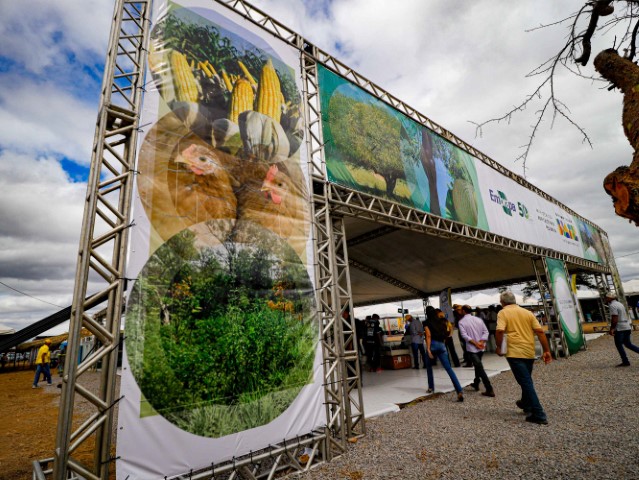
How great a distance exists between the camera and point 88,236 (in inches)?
122

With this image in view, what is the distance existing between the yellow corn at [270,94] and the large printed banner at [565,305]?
1170 centimetres

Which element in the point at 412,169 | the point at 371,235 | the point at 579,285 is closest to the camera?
the point at 412,169

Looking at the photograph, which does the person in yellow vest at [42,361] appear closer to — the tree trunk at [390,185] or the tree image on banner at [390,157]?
the tree image on banner at [390,157]

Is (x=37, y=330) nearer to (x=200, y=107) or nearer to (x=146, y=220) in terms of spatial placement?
(x=146, y=220)

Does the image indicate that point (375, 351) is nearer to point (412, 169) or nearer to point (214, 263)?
point (412, 169)

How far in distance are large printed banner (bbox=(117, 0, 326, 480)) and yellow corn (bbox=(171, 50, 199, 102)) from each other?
0.05ft

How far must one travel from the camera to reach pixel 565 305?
39.7 feet

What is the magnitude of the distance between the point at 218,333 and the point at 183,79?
3237 millimetres

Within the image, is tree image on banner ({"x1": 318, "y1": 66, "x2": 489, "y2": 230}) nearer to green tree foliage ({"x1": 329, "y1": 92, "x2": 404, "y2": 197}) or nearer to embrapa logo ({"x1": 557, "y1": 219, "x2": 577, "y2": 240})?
green tree foliage ({"x1": 329, "y1": 92, "x2": 404, "y2": 197})

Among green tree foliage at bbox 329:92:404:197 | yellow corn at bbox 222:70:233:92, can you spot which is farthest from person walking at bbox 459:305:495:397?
yellow corn at bbox 222:70:233:92

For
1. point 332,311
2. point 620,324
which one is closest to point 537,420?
point 332,311

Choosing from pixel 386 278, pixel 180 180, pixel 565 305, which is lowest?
pixel 565 305

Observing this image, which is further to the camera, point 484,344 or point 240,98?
point 484,344

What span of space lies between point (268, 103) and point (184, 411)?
171 inches
